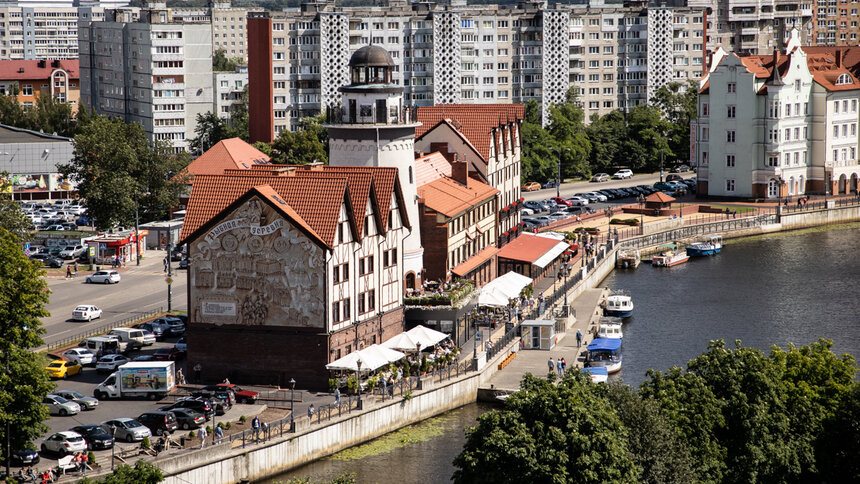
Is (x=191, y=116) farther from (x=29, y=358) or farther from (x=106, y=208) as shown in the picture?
(x=29, y=358)

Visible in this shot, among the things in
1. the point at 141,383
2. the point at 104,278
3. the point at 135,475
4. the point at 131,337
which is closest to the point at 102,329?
the point at 131,337

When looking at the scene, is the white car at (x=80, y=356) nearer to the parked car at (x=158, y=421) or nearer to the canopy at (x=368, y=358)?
the parked car at (x=158, y=421)

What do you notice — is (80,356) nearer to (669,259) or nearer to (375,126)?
(375,126)

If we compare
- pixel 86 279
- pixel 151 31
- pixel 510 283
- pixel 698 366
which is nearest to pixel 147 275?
pixel 86 279

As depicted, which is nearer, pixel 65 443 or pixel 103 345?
pixel 65 443

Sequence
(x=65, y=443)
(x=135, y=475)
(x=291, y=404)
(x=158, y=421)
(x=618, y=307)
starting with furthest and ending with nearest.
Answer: (x=618, y=307) < (x=291, y=404) < (x=158, y=421) < (x=65, y=443) < (x=135, y=475)

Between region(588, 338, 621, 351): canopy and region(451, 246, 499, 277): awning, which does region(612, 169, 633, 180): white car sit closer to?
region(451, 246, 499, 277): awning

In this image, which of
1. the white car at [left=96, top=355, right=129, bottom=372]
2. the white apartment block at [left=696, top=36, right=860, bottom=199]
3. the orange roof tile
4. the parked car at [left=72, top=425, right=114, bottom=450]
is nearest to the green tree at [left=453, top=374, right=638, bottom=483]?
the parked car at [left=72, top=425, right=114, bottom=450]
